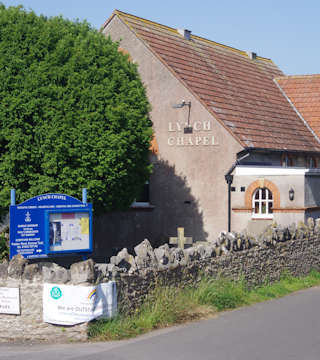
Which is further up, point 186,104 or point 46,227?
point 186,104

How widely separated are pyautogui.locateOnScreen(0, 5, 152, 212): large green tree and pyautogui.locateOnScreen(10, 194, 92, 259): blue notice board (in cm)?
632

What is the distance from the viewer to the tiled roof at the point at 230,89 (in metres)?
24.8

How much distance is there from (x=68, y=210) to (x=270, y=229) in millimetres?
6249

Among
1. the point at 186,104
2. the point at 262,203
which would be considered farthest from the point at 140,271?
the point at 186,104

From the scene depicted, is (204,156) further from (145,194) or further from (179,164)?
(145,194)

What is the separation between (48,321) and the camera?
33.3 feet

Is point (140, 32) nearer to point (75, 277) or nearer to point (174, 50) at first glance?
point (174, 50)

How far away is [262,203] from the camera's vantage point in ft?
75.2

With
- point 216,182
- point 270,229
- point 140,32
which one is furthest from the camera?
point 140,32

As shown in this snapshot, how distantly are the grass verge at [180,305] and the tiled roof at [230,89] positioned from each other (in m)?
10.4

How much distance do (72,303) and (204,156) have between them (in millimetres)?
15010

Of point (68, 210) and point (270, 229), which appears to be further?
point (270, 229)

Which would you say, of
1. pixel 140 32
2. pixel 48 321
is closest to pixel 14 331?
pixel 48 321

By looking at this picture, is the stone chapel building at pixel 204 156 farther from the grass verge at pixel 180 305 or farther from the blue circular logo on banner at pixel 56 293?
the blue circular logo on banner at pixel 56 293
